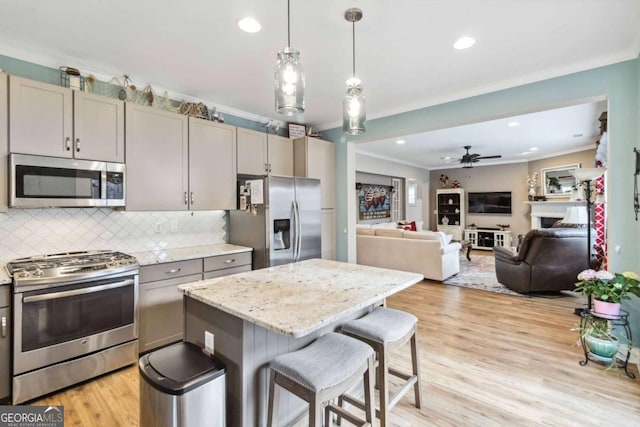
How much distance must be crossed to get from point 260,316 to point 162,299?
1.98 metres

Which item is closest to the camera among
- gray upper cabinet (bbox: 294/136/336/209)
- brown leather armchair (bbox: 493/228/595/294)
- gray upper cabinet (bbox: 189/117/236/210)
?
gray upper cabinet (bbox: 189/117/236/210)

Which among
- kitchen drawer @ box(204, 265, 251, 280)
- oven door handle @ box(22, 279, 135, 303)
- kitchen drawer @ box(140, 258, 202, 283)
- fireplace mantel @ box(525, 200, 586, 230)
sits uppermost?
fireplace mantel @ box(525, 200, 586, 230)

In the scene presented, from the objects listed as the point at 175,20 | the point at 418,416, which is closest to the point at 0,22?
the point at 175,20

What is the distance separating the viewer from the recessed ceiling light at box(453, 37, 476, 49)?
7.91 feet

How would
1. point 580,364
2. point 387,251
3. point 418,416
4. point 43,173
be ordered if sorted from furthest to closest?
point 387,251 → point 580,364 → point 43,173 → point 418,416

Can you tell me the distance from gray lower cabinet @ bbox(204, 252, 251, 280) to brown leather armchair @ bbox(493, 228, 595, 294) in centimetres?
410

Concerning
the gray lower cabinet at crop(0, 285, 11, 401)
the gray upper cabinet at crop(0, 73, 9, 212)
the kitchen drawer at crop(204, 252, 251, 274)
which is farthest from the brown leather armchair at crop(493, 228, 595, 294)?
the gray upper cabinet at crop(0, 73, 9, 212)

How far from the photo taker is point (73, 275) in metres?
2.24

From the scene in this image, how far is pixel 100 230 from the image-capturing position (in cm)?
296

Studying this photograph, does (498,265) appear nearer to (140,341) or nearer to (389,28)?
(389,28)

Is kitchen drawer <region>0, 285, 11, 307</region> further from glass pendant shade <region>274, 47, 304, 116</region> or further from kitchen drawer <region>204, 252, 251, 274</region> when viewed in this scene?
glass pendant shade <region>274, 47, 304, 116</region>

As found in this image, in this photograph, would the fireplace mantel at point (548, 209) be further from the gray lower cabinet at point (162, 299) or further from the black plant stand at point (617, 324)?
the gray lower cabinet at point (162, 299)

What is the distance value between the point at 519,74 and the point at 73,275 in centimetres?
429

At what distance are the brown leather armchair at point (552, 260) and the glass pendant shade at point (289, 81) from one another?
14.8 ft
